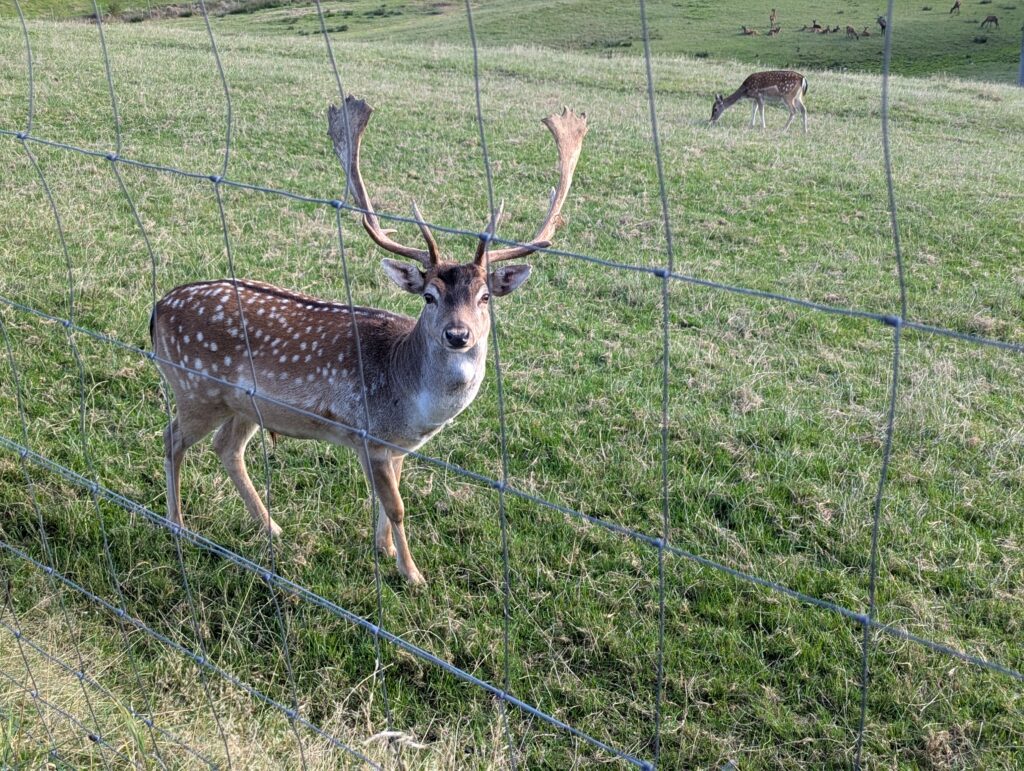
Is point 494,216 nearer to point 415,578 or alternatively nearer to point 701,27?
point 415,578

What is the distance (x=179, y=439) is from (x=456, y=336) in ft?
4.78

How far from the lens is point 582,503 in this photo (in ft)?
14.8

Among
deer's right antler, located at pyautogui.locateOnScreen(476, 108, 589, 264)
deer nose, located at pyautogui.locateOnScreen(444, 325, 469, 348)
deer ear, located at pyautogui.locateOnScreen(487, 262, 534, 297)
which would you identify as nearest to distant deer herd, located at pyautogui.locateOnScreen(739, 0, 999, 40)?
deer's right antler, located at pyautogui.locateOnScreen(476, 108, 589, 264)

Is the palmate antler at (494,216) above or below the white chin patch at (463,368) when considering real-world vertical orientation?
above

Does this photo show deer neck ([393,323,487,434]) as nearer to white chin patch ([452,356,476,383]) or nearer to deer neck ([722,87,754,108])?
white chin patch ([452,356,476,383])

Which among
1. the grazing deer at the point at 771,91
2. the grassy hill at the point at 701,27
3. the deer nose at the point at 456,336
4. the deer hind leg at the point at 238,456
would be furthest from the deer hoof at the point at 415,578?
the grassy hill at the point at 701,27

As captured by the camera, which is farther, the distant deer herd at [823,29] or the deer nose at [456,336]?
the distant deer herd at [823,29]

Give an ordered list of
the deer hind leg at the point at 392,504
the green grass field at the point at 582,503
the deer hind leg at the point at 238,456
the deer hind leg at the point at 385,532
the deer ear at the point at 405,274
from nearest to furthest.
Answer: the green grass field at the point at 582,503
the deer ear at the point at 405,274
the deer hind leg at the point at 392,504
the deer hind leg at the point at 385,532
the deer hind leg at the point at 238,456

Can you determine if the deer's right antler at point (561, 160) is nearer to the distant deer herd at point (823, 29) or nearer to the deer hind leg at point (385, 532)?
the deer hind leg at point (385, 532)

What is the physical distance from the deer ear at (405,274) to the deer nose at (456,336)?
1.15 ft

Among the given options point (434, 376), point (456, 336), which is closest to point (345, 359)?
point (434, 376)

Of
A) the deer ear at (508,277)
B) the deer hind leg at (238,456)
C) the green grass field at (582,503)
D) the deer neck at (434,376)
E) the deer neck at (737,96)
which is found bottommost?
the deer neck at (737,96)

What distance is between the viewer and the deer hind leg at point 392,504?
4023 mm

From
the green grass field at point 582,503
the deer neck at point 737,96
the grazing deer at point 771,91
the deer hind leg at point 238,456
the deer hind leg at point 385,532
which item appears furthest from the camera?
the deer neck at point 737,96
